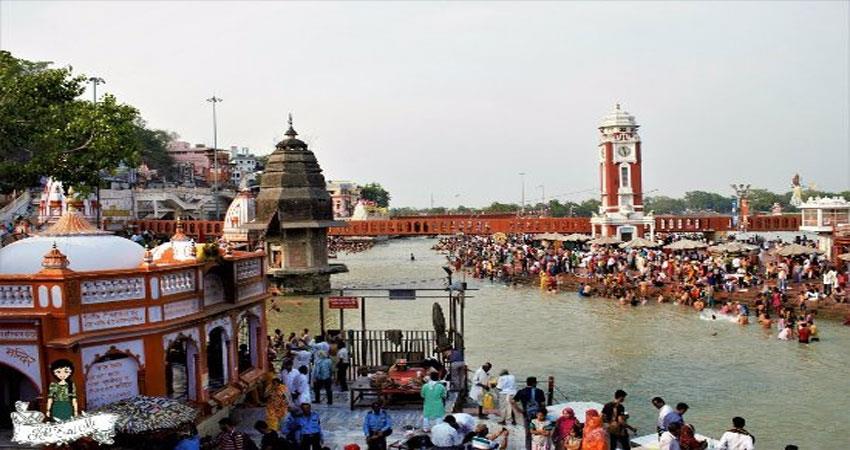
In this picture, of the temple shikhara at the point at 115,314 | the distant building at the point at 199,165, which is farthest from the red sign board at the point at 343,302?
the distant building at the point at 199,165

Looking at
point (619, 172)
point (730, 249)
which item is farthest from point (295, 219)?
point (619, 172)

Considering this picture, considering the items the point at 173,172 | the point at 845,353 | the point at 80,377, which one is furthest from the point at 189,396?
the point at 173,172

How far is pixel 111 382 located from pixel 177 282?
5.80 feet

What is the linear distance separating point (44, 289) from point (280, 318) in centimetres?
2310

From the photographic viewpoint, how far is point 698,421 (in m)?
18.0

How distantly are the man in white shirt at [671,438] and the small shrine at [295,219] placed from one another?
2644 cm

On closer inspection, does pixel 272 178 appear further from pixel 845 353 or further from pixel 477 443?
pixel 477 443

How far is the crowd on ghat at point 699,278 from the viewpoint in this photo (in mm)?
30984

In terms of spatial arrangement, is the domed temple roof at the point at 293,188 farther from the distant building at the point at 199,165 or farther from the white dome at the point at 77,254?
the distant building at the point at 199,165

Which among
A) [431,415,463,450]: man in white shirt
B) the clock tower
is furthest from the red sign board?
the clock tower

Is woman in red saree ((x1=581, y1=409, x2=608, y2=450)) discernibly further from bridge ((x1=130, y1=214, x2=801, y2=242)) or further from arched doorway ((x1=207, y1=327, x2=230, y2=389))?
bridge ((x1=130, y1=214, x2=801, y2=242))

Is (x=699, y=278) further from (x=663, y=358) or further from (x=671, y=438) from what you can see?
(x=671, y=438)

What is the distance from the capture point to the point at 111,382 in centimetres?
1245

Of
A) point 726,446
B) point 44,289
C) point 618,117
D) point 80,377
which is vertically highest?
point 618,117
